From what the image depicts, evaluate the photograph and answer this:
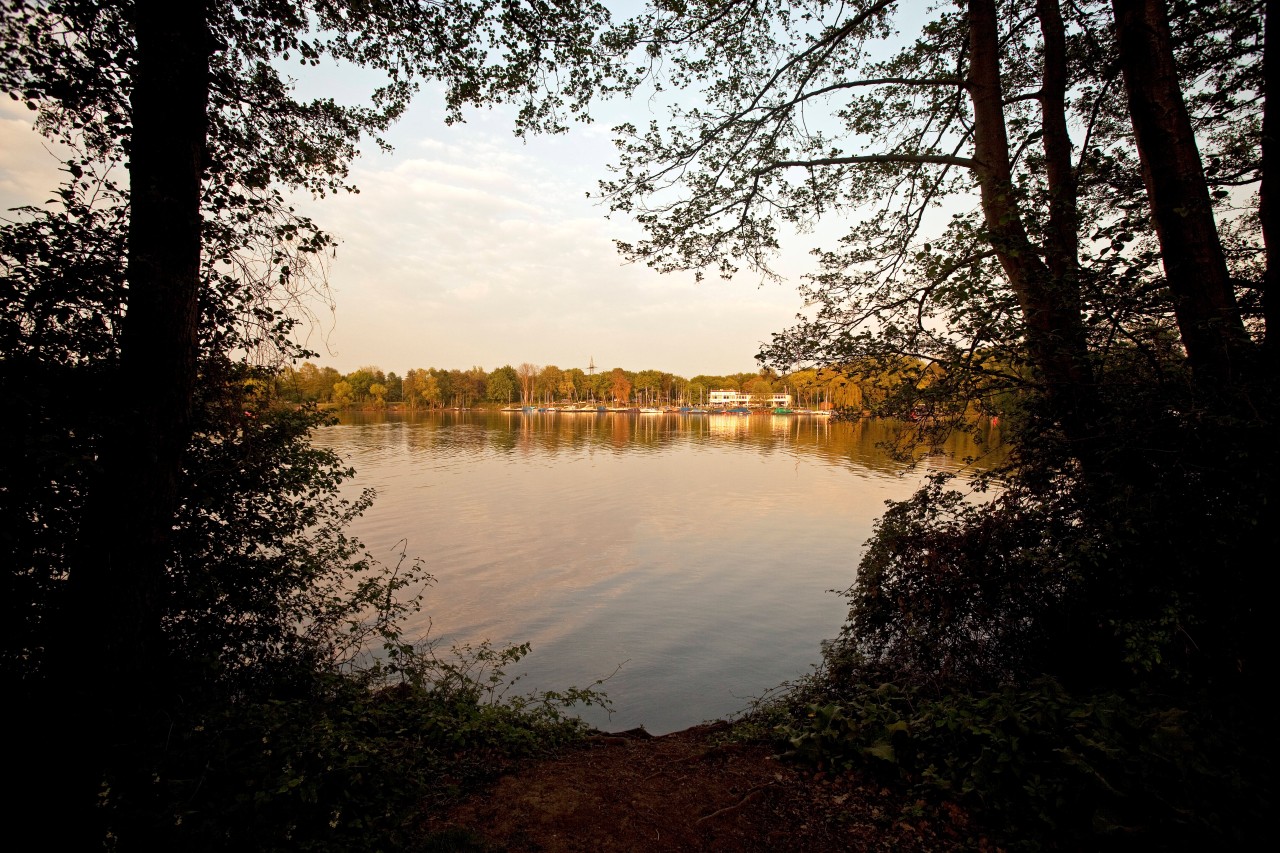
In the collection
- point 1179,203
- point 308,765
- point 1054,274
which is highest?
Result: point 1179,203

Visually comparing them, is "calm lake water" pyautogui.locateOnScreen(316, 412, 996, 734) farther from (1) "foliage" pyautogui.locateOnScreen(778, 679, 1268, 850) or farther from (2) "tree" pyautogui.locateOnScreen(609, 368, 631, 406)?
(2) "tree" pyautogui.locateOnScreen(609, 368, 631, 406)

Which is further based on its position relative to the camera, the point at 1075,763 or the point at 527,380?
the point at 527,380

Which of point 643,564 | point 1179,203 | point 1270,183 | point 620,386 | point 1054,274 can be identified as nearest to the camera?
point 1270,183

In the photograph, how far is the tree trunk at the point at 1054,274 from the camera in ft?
14.4

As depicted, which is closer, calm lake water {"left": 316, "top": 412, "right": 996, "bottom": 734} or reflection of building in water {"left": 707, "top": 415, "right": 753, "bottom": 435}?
calm lake water {"left": 316, "top": 412, "right": 996, "bottom": 734}

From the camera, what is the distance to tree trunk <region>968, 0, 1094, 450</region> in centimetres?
439

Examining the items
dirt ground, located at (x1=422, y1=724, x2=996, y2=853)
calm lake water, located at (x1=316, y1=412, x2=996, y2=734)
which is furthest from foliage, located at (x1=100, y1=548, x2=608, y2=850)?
calm lake water, located at (x1=316, y1=412, x2=996, y2=734)

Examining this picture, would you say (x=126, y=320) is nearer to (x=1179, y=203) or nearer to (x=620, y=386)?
(x=1179, y=203)

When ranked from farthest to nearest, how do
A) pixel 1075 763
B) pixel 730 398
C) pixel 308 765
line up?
pixel 730 398
pixel 308 765
pixel 1075 763

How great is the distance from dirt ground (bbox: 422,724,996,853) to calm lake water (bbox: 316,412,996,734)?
277 centimetres

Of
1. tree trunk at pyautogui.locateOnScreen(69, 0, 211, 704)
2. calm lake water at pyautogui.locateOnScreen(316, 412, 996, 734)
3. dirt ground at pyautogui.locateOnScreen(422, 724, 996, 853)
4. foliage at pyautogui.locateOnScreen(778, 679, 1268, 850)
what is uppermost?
tree trunk at pyautogui.locateOnScreen(69, 0, 211, 704)

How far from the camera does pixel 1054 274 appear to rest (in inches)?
183

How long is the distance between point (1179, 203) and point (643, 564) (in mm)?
12151

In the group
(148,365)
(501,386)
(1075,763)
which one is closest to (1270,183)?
(1075,763)
